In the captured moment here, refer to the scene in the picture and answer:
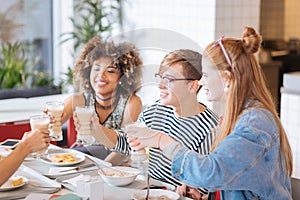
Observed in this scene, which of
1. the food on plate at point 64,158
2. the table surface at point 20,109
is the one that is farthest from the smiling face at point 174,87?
the table surface at point 20,109

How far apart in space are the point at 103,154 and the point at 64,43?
4.37 meters

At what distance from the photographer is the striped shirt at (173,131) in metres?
2.74

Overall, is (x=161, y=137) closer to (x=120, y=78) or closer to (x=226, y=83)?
(x=226, y=83)

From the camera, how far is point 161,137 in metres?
2.14

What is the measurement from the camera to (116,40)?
363 centimetres

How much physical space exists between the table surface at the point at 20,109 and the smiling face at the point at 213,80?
2.30m

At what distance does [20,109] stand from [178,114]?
2.12 m

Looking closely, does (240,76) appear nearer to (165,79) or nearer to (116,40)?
(165,79)

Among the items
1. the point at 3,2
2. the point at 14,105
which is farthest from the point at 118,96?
the point at 3,2

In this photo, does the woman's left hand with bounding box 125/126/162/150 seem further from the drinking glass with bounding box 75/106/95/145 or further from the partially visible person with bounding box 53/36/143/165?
the partially visible person with bounding box 53/36/143/165

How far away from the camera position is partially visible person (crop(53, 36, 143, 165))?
9.40 feet

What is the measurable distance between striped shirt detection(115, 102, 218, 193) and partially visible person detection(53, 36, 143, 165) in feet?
0.40

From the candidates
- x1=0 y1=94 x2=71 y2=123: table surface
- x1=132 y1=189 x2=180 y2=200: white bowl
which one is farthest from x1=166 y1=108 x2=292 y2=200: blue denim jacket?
x1=0 y1=94 x2=71 y2=123: table surface

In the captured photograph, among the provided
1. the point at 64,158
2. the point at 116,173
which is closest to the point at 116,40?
the point at 64,158
